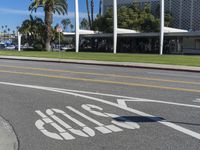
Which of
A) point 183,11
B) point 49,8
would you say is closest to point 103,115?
point 49,8

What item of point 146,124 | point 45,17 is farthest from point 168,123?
point 45,17

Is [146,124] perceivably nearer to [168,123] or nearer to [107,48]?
[168,123]

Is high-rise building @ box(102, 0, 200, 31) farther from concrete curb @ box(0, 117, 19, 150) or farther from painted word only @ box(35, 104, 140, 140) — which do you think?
concrete curb @ box(0, 117, 19, 150)

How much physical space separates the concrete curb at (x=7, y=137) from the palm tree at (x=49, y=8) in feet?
162

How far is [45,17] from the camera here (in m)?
59.3

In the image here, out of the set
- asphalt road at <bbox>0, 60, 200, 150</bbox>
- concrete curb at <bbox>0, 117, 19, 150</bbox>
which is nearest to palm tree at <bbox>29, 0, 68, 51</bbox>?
asphalt road at <bbox>0, 60, 200, 150</bbox>

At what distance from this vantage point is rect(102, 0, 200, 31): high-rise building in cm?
9120

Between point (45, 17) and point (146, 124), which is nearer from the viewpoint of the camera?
point (146, 124)

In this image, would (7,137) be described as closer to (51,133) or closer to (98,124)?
(51,133)

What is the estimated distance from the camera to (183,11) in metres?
93.4

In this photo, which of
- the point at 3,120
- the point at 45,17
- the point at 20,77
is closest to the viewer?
the point at 3,120

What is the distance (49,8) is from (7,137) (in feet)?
170

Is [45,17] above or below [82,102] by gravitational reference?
above

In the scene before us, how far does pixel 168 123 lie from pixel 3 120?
12.1 ft
